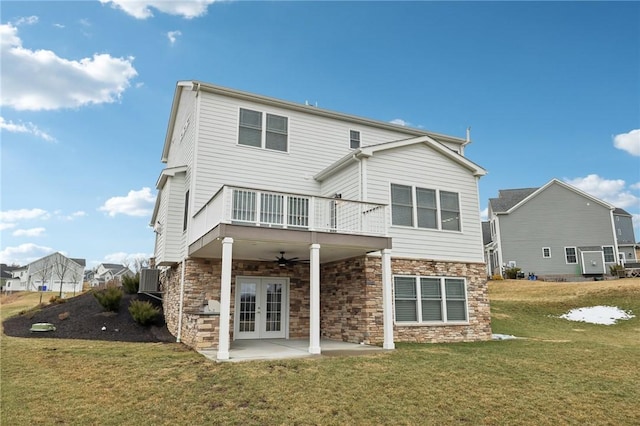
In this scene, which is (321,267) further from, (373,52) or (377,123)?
(373,52)

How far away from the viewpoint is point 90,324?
13.8m

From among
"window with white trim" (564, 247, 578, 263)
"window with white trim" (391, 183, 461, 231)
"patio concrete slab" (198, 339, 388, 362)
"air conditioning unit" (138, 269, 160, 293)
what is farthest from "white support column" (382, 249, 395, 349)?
"window with white trim" (564, 247, 578, 263)

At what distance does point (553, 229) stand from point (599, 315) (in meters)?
12.7

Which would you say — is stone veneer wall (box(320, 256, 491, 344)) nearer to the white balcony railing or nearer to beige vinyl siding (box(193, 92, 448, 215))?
the white balcony railing

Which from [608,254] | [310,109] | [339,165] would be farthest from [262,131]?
[608,254]

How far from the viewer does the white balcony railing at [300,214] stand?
1068 centimetres

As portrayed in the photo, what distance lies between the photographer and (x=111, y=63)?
17688 mm

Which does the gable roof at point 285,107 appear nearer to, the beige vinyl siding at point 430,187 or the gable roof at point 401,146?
A: the gable roof at point 401,146

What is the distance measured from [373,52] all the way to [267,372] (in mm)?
17273

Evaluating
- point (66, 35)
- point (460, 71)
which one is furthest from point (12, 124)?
point (460, 71)

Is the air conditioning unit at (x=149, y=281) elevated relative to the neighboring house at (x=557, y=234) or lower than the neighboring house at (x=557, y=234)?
lower

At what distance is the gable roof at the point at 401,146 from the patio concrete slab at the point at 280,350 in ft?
18.4

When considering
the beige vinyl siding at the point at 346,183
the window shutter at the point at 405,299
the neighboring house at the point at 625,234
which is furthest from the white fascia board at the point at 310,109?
the neighboring house at the point at 625,234

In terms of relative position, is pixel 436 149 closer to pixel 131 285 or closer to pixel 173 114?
pixel 173 114
